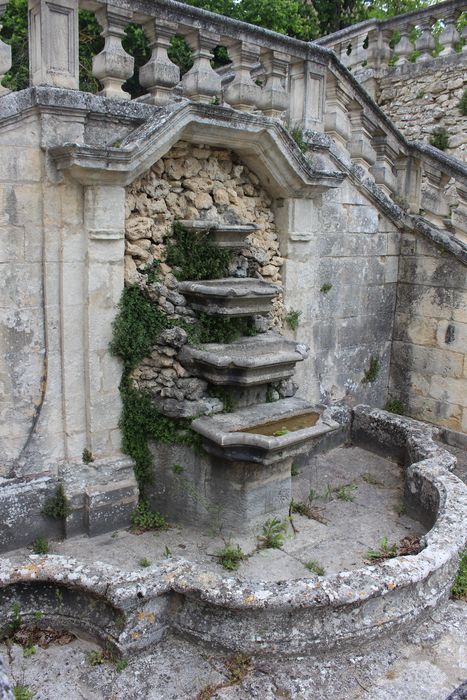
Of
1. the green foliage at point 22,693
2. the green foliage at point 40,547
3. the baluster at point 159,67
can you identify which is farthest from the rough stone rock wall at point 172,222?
the green foliage at point 22,693

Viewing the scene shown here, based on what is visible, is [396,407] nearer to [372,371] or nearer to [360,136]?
[372,371]

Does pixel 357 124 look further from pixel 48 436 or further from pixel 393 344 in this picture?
pixel 48 436

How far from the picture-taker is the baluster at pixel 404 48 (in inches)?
420

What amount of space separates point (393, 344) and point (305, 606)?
454 centimetres

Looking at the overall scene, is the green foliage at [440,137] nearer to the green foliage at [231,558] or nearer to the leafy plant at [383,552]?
the leafy plant at [383,552]

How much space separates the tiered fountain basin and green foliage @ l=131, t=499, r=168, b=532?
4.01 feet

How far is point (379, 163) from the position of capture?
7566mm

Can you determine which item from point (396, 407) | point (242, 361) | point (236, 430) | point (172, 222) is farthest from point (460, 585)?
point (172, 222)

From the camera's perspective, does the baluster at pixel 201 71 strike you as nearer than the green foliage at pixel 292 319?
Yes

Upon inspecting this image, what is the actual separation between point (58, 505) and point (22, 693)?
1.69 m

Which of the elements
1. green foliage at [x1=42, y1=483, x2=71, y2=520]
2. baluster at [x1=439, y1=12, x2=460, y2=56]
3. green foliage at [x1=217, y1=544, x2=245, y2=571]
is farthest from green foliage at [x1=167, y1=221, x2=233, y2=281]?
baluster at [x1=439, y1=12, x2=460, y2=56]

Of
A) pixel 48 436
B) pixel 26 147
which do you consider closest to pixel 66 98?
pixel 26 147

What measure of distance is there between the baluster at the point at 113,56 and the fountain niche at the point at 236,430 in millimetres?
1235

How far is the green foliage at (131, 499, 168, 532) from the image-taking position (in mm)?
5555
